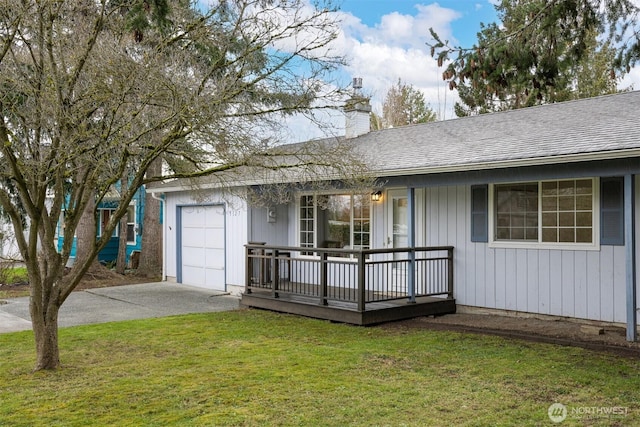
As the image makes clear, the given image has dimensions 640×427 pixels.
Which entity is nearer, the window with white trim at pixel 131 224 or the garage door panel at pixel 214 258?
the garage door panel at pixel 214 258

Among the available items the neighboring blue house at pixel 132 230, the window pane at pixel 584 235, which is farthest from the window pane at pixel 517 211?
the neighboring blue house at pixel 132 230

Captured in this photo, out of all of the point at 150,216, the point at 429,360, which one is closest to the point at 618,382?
the point at 429,360

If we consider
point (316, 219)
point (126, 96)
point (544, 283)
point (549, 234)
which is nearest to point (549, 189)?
point (549, 234)

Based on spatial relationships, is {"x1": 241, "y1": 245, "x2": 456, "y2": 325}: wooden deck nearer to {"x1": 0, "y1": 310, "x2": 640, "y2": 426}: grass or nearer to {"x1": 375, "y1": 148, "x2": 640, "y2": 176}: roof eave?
{"x1": 0, "y1": 310, "x2": 640, "y2": 426}: grass

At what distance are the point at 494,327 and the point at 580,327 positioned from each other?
1.11 meters

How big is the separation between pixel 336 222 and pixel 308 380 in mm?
6479

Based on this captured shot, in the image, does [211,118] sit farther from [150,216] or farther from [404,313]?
[150,216]

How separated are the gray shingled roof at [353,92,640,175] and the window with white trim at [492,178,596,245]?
74cm

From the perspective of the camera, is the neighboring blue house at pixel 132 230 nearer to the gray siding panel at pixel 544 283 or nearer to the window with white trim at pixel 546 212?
the window with white trim at pixel 546 212

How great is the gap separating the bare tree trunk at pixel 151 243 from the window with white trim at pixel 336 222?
6526 millimetres

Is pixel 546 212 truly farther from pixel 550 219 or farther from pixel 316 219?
pixel 316 219

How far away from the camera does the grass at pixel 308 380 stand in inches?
177

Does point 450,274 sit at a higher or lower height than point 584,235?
lower

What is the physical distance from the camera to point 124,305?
1110 cm
